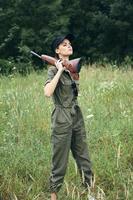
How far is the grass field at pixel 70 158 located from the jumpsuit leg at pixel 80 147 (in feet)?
0.44

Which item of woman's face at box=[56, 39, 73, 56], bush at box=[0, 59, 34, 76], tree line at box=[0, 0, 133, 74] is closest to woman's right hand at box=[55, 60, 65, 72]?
woman's face at box=[56, 39, 73, 56]

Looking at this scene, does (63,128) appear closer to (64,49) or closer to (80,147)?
(80,147)

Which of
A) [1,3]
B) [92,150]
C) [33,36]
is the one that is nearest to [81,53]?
[33,36]

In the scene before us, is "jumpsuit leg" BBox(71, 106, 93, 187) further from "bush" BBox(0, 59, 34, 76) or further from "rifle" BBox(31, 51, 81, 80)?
"bush" BBox(0, 59, 34, 76)

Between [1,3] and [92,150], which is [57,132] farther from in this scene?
[1,3]

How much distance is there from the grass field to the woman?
19cm

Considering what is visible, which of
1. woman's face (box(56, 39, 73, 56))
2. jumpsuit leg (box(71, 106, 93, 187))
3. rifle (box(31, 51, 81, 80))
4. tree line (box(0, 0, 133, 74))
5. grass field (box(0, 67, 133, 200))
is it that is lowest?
tree line (box(0, 0, 133, 74))

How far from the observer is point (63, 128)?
5.06 metres

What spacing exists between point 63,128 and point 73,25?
21.5 meters

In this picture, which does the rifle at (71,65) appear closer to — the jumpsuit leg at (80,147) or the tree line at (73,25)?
the jumpsuit leg at (80,147)

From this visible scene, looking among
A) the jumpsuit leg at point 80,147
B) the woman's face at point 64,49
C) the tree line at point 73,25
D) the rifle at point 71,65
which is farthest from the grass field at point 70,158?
the tree line at point 73,25

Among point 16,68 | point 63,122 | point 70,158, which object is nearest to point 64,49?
point 63,122

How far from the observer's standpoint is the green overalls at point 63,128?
16.7 feet

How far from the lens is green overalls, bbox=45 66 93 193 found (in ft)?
16.7
